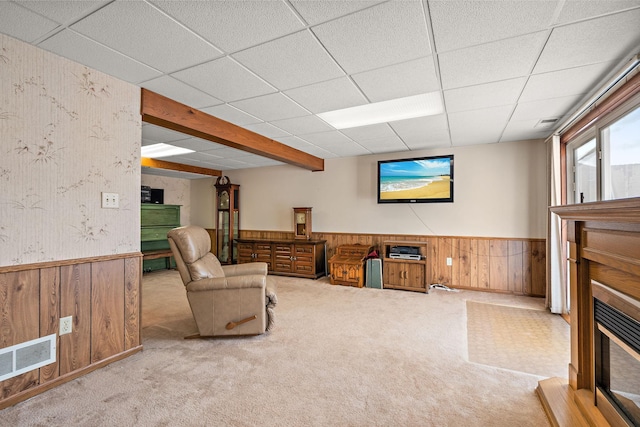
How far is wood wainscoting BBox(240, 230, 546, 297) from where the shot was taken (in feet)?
13.6

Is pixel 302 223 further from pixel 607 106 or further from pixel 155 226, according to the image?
pixel 607 106

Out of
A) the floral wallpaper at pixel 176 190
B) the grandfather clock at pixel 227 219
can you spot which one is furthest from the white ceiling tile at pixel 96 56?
the floral wallpaper at pixel 176 190

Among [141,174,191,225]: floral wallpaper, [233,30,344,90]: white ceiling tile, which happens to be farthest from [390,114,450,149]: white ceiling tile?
[141,174,191,225]: floral wallpaper

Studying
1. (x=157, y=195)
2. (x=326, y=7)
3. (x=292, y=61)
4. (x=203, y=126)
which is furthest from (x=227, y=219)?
(x=326, y=7)

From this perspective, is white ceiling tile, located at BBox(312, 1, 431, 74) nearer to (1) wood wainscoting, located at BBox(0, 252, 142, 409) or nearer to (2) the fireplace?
(2) the fireplace

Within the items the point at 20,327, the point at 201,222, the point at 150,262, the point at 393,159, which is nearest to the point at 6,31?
the point at 20,327

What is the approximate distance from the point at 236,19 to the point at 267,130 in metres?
2.10

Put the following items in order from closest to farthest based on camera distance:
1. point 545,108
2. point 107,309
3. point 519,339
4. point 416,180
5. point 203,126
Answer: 1. point 107,309
2. point 519,339
3. point 545,108
4. point 203,126
5. point 416,180

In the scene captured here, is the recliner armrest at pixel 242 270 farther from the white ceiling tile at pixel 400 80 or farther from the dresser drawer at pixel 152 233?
the dresser drawer at pixel 152 233

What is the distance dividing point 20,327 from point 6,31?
1808 mm

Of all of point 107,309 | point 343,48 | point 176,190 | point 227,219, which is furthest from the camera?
point 176,190

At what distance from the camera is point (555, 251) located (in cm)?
350

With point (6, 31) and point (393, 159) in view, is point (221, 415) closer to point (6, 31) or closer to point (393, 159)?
point (6, 31)

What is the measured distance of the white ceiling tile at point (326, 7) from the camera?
1512 mm
